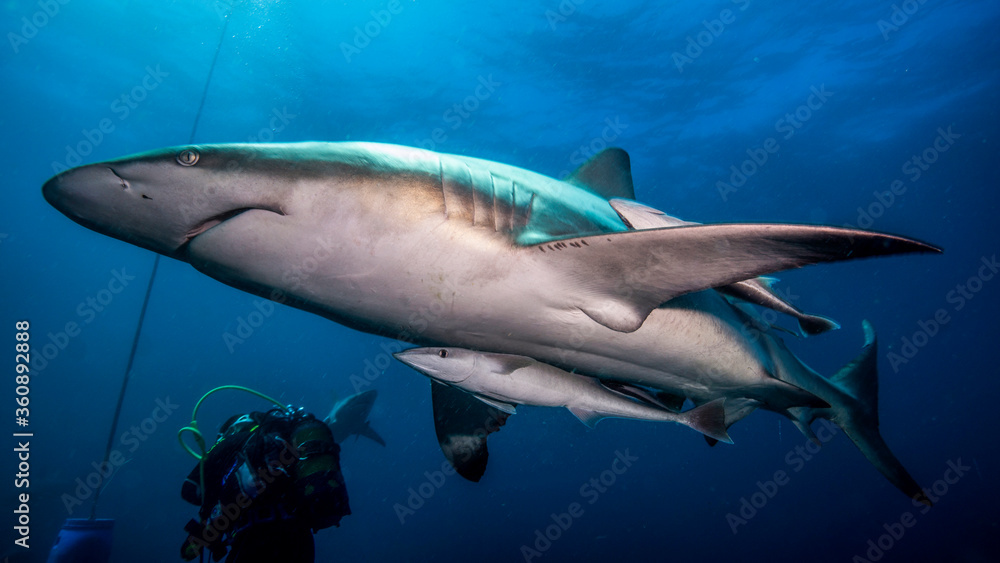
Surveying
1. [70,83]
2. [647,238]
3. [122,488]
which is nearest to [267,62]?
[70,83]

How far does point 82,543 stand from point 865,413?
8986 mm

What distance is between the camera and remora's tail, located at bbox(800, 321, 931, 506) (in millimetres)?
4293

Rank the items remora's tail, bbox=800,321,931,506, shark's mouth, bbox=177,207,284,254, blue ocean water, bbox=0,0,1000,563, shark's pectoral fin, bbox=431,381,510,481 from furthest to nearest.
A: blue ocean water, bbox=0,0,1000,563 < remora's tail, bbox=800,321,931,506 < shark's pectoral fin, bbox=431,381,510,481 < shark's mouth, bbox=177,207,284,254

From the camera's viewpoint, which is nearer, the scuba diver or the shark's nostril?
the shark's nostril

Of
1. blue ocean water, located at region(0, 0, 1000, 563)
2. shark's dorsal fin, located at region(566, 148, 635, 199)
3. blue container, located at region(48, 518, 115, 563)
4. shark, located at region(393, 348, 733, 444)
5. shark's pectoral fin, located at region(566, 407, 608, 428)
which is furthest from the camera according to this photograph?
blue ocean water, located at region(0, 0, 1000, 563)

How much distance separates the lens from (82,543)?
208 inches

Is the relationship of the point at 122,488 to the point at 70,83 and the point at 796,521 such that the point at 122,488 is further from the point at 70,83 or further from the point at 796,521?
the point at 796,521

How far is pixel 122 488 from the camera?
134ft

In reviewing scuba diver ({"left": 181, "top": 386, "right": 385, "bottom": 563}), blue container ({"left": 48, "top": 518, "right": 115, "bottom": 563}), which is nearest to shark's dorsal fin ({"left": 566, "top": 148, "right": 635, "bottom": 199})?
scuba diver ({"left": 181, "top": 386, "right": 385, "bottom": 563})

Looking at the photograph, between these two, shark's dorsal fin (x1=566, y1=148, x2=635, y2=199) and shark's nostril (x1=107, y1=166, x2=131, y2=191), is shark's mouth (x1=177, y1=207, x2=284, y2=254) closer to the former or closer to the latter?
shark's nostril (x1=107, y1=166, x2=131, y2=191)

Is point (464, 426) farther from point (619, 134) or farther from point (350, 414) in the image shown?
point (619, 134)

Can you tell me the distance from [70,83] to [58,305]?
392 ft

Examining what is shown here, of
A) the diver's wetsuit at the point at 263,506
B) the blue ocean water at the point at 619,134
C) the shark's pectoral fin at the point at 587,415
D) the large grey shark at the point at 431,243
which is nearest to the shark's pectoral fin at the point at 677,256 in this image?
the large grey shark at the point at 431,243

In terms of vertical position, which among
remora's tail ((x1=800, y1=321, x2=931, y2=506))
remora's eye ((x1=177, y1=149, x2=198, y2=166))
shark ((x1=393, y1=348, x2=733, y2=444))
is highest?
remora's eye ((x1=177, y1=149, x2=198, y2=166))
